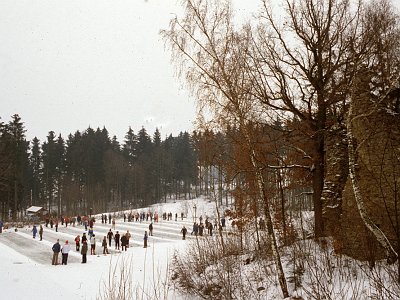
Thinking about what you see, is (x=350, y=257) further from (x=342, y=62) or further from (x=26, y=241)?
(x=26, y=241)

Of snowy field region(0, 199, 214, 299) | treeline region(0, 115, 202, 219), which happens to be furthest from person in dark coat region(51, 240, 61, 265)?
treeline region(0, 115, 202, 219)

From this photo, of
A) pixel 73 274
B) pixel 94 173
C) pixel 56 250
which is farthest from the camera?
pixel 94 173

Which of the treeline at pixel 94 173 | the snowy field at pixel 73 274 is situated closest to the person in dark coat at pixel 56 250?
the snowy field at pixel 73 274

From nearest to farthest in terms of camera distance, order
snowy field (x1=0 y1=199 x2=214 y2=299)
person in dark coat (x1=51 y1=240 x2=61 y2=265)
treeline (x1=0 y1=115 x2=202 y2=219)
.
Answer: snowy field (x1=0 y1=199 x2=214 y2=299)
person in dark coat (x1=51 y1=240 x2=61 y2=265)
treeline (x1=0 y1=115 x2=202 y2=219)

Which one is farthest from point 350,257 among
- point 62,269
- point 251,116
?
point 62,269

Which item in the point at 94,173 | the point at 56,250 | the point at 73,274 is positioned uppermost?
the point at 94,173

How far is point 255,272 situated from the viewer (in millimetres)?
9578

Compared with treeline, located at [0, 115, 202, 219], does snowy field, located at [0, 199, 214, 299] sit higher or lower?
lower

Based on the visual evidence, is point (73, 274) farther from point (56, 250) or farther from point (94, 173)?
point (94, 173)

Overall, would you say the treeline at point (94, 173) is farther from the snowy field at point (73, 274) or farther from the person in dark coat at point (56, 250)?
the person in dark coat at point (56, 250)

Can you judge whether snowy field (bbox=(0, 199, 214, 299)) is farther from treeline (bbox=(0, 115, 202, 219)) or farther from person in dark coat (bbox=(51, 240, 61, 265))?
treeline (bbox=(0, 115, 202, 219))

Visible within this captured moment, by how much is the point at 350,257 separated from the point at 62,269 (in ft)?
44.5

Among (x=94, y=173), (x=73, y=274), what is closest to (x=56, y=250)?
(x=73, y=274)

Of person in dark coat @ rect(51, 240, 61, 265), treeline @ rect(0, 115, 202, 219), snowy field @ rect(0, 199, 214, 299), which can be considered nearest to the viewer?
snowy field @ rect(0, 199, 214, 299)
